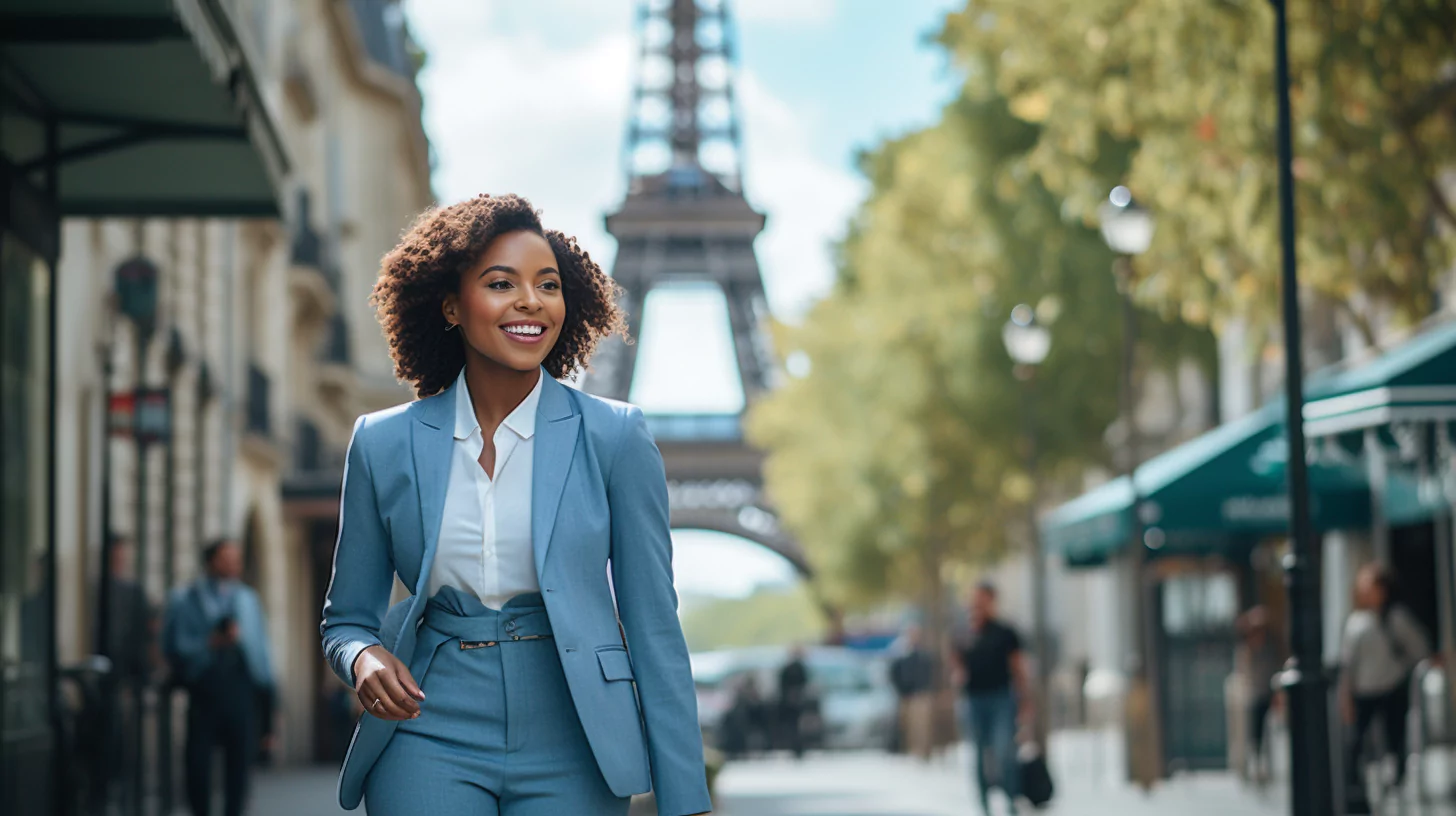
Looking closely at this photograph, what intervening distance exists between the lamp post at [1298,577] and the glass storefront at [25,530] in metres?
5.38

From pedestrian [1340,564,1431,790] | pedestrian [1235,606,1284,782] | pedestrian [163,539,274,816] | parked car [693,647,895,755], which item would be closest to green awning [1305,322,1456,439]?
pedestrian [1340,564,1431,790]

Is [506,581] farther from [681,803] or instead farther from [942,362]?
[942,362]

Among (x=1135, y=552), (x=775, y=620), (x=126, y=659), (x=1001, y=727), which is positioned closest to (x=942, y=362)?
(x=1135, y=552)

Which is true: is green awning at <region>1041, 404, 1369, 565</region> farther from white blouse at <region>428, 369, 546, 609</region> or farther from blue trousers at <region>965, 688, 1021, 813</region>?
white blouse at <region>428, 369, 546, 609</region>

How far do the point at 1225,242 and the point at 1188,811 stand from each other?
444 cm

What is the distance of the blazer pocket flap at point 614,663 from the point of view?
4.05 m

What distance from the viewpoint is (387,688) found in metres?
3.91

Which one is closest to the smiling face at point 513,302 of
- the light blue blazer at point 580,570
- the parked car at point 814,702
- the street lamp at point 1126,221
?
the light blue blazer at point 580,570

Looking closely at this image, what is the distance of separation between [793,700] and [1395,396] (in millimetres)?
22239

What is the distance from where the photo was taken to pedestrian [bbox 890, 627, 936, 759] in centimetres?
3015

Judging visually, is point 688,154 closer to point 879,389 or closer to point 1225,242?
point 879,389

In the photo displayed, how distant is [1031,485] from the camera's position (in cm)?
2720

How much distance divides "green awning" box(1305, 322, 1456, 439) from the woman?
8.65 meters

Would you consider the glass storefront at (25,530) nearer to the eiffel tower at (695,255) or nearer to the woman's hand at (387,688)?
the woman's hand at (387,688)
